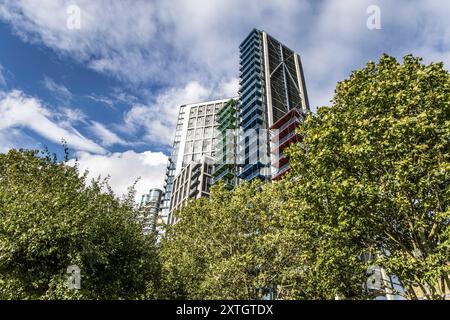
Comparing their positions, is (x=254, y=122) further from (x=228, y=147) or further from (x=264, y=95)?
(x=228, y=147)

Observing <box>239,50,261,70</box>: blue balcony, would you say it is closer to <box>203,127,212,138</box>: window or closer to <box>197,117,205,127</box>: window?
Answer: <box>203,127,212,138</box>: window

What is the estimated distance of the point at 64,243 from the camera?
44.5 ft

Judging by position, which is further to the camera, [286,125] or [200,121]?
[200,121]

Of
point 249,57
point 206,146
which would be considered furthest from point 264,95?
point 206,146

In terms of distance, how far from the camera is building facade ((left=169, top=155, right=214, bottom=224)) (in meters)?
92.4

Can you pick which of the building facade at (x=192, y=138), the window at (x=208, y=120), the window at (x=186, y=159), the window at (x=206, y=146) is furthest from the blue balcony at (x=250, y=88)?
the window at (x=186, y=159)

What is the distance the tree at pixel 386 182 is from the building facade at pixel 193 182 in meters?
76.3

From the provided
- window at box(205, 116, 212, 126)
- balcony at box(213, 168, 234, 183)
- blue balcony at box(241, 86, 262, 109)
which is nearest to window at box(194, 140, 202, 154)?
window at box(205, 116, 212, 126)

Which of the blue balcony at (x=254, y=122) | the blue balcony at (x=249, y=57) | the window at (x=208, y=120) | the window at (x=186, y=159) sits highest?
the blue balcony at (x=249, y=57)

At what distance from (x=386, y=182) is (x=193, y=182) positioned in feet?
276

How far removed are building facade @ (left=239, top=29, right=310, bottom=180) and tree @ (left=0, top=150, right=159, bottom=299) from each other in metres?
57.4

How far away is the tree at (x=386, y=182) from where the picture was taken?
12383 millimetres

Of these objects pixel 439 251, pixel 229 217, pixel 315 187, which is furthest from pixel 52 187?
pixel 439 251

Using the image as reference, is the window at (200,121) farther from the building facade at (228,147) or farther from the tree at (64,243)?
the tree at (64,243)
